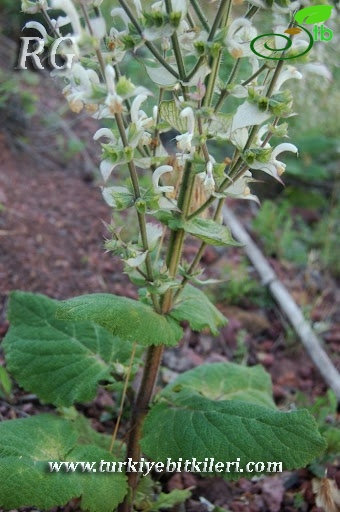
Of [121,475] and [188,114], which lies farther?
[121,475]

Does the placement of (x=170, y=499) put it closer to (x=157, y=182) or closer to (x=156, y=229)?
(x=156, y=229)

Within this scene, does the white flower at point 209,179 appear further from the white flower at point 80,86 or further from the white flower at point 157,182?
the white flower at point 80,86

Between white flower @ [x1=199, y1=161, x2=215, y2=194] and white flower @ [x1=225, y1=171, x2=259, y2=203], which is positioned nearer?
white flower @ [x1=199, y1=161, x2=215, y2=194]

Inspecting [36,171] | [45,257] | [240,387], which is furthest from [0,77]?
[240,387]

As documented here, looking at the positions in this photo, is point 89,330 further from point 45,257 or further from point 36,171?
point 36,171

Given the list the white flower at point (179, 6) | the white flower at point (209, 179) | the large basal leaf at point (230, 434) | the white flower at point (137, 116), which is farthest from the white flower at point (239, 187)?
the large basal leaf at point (230, 434)

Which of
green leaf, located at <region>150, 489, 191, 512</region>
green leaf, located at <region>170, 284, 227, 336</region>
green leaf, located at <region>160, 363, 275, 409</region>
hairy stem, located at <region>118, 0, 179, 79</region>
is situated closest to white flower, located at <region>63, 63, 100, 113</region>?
hairy stem, located at <region>118, 0, 179, 79</region>

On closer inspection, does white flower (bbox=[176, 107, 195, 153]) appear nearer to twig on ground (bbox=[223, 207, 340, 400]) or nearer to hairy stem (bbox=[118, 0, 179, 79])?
hairy stem (bbox=[118, 0, 179, 79])
